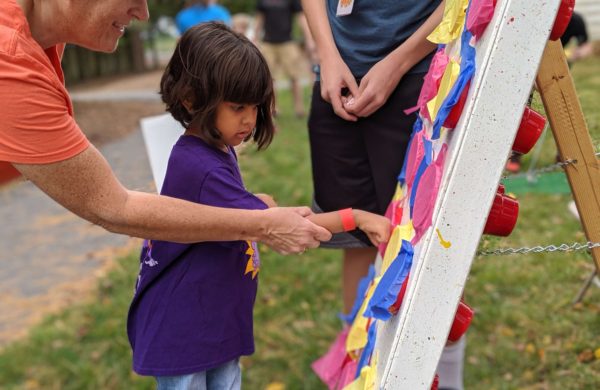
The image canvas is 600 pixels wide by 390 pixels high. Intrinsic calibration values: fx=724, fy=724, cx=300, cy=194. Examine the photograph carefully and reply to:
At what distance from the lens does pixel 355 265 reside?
7.85 ft

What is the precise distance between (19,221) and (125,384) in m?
2.97

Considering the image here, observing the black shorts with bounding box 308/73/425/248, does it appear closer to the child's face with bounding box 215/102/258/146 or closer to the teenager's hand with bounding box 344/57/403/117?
the teenager's hand with bounding box 344/57/403/117

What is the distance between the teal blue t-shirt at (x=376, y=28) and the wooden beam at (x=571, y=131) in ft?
1.77

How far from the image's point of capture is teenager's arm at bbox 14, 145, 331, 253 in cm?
141

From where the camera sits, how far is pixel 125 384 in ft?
9.16

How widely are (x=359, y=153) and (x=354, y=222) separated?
50cm

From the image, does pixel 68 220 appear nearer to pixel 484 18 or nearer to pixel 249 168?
pixel 249 168

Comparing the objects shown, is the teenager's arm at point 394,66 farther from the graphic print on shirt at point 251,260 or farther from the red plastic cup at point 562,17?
the red plastic cup at point 562,17

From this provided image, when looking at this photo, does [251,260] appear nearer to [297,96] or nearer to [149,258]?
[149,258]

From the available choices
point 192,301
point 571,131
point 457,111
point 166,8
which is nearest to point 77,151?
point 192,301

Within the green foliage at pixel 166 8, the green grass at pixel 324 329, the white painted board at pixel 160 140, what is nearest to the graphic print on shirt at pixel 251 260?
the white painted board at pixel 160 140

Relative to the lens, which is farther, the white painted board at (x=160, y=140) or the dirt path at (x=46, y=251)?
the dirt path at (x=46, y=251)

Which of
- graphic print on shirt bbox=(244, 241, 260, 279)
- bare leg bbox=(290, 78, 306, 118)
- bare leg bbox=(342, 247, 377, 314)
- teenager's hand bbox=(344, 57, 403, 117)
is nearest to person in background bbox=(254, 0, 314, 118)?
bare leg bbox=(290, 78, 306, 118)

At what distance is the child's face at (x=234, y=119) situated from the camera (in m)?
1.57
